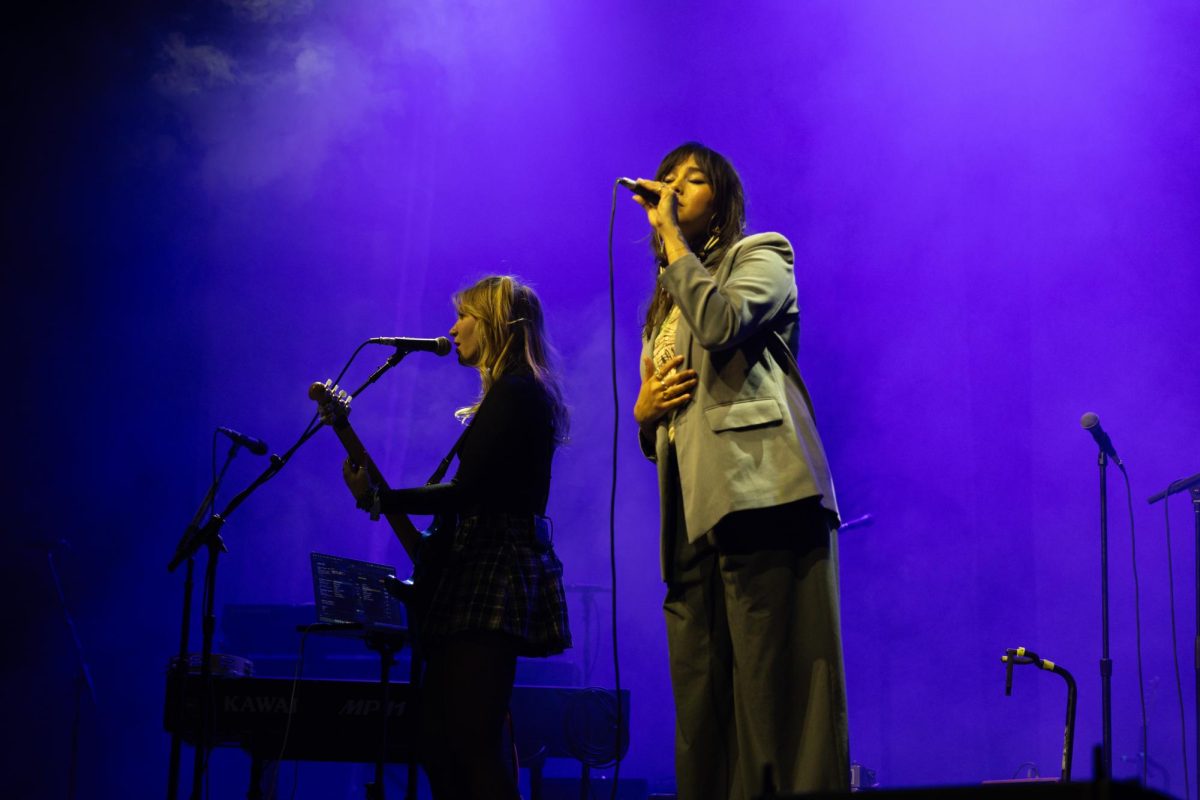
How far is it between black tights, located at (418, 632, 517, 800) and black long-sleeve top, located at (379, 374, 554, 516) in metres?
0.36

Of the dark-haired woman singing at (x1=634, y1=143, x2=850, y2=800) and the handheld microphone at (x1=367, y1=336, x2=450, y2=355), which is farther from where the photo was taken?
the handheld microphone at (x1=367, y1=336, x2=450, y2=355)

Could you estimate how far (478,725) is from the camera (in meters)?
2.62

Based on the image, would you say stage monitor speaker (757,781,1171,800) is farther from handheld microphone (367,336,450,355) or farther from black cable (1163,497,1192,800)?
black cable (1163,497,1192,800)

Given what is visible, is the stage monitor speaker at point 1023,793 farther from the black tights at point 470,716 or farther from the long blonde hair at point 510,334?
the long blonde hair at point 510,334

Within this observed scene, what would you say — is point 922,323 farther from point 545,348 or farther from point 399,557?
point 545,348

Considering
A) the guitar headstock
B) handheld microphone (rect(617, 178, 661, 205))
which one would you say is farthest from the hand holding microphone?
the guitar headstock

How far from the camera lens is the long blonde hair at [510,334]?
3.11 metres

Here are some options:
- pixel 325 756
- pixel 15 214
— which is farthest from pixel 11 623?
pixel 325 756

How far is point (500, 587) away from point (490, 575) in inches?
1.6

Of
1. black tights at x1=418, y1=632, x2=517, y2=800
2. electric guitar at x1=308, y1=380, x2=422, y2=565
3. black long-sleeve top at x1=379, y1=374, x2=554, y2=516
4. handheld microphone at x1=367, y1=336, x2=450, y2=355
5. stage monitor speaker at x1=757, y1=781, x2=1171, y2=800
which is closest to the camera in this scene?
stage monitor speaker at x1=757, y1=781, x2=1171, y2=800

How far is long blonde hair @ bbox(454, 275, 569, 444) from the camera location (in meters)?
3.11

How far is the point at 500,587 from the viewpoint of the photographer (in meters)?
2.70

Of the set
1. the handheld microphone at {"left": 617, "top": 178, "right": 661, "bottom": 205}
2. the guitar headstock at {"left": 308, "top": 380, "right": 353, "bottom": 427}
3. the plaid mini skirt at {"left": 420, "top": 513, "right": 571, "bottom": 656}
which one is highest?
the handheld microphone at {"left": 617, "top": 178, "right": 661, "bottom": 205}

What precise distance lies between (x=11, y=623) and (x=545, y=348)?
4230 millimetres
